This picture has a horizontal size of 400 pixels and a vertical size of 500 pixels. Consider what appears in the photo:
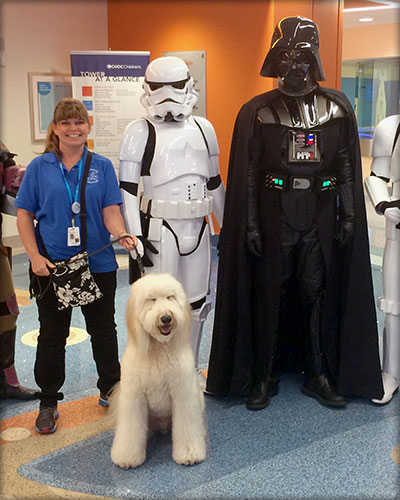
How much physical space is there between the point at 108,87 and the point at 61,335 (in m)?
3.86

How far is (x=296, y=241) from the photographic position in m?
3.18

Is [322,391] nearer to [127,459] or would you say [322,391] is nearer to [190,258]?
[190,258]

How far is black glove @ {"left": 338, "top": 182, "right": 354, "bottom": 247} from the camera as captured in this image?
3166 millimetres

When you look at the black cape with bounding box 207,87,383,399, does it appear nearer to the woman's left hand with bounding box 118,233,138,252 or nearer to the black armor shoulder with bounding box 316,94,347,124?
the black armor shoulder with bounding box 316,94,347,124

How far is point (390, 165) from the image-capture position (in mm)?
3277

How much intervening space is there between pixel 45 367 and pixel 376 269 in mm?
3986

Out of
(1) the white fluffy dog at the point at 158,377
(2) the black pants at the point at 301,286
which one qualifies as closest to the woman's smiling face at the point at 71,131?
(1) the white fluffy dog at the point at 158,377

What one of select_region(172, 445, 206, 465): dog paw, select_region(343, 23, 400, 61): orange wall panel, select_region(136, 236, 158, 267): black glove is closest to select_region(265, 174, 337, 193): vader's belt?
select_region(136, 236, 158, 267): black glove

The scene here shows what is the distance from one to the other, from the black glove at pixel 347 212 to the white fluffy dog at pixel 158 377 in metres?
1.02

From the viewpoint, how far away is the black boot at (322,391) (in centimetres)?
330

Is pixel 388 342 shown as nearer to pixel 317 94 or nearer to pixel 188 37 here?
pixel 317 94

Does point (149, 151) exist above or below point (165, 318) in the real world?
above

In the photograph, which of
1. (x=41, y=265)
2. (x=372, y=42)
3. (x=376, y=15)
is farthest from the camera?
(x=372, y=42)

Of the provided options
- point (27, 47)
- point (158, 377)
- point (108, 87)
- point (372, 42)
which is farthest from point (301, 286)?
point (372, 42)
